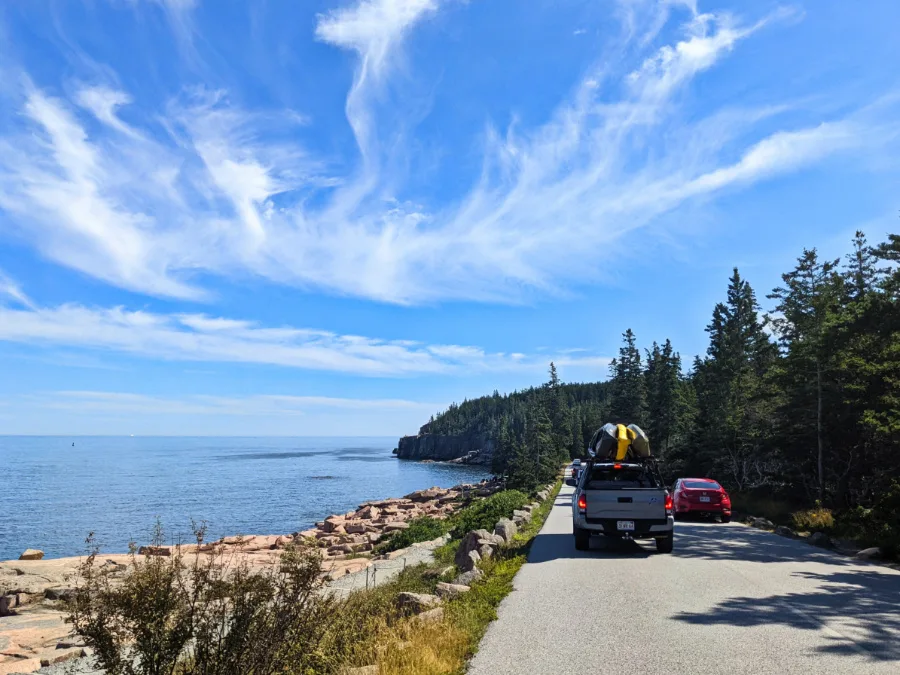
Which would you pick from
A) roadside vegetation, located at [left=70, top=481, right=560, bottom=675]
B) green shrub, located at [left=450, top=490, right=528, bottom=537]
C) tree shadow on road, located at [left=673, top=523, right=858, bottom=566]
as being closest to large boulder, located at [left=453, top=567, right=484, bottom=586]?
roadside vegetation, located at [left=70, top=481, right=560, bottom=675]

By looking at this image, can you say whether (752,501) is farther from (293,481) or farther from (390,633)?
(293,481)

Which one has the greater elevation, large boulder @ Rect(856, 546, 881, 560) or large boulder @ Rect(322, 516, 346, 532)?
large boulder @ Rect(856, 546, 881, 560)

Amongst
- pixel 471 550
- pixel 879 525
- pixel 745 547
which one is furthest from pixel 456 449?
pixel 471 550

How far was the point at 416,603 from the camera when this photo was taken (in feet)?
25.8

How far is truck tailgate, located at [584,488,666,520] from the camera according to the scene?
473 inches

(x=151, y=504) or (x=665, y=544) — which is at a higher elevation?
(x=665, y=544)

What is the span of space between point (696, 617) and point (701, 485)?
49.2 feet

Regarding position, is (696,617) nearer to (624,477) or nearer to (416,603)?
(416,603)

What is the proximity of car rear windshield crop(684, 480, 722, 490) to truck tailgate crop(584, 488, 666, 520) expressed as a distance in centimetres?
937

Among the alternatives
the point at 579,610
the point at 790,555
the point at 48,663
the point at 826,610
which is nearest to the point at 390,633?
the point at 579,610

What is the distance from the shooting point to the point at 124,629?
4102mm

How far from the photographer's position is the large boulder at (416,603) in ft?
25.2

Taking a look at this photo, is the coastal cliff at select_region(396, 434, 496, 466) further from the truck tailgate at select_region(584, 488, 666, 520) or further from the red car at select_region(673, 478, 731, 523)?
the truck tailgate at select_region(584, 488, 666, 520)

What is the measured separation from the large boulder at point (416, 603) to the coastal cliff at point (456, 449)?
14159 cm
